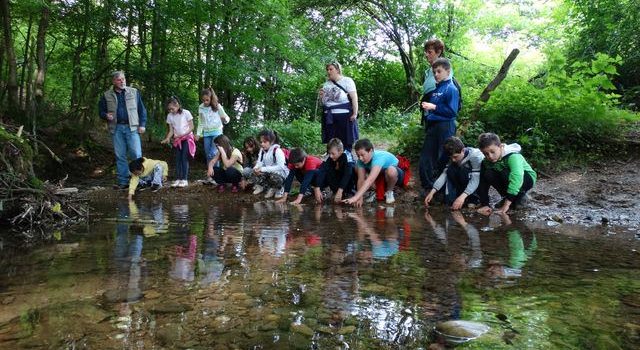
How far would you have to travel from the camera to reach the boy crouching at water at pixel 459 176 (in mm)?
6078

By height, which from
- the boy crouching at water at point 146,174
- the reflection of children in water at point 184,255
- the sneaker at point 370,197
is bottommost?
the reflection of children in water at point 184,255

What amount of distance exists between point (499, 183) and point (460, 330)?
4.61m

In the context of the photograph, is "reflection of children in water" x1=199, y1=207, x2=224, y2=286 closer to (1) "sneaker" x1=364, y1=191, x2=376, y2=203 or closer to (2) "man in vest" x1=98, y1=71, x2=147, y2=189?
(1) "sneaker" x1=364, y1=191, x2=376, y2=203

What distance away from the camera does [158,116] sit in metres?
13.6

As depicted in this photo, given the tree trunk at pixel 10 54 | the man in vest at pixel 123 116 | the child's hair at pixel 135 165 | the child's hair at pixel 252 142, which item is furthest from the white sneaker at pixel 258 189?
the tree trunk at pixel 10 54

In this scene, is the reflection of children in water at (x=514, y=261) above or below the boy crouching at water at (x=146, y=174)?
below

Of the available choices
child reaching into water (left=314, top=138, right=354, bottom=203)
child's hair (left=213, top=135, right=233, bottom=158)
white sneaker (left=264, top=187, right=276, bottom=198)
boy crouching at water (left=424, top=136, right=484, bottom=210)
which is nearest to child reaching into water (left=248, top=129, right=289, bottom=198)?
white sneaker (left=264, top=187, right=276, bottom=198)

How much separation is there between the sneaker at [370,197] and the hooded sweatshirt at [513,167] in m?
1.85

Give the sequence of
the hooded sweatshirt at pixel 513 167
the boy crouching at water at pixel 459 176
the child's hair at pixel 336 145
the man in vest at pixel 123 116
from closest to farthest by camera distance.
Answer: the hooded sweatshirt at pixel 513 167 < the boy crouching at water at pixel 459 176 < the child's hair at pixel 336 145 < the man in vest at pixel 123 116

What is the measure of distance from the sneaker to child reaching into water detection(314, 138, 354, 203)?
0.26 metres

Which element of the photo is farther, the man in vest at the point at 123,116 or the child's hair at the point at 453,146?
the man in vest at the point at 123,116

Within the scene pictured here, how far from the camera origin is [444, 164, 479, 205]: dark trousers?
20.3 ft

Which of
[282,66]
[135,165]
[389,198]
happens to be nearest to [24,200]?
[135,165]

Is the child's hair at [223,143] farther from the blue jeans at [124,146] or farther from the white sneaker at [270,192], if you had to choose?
the blue jeans at [124,146]
